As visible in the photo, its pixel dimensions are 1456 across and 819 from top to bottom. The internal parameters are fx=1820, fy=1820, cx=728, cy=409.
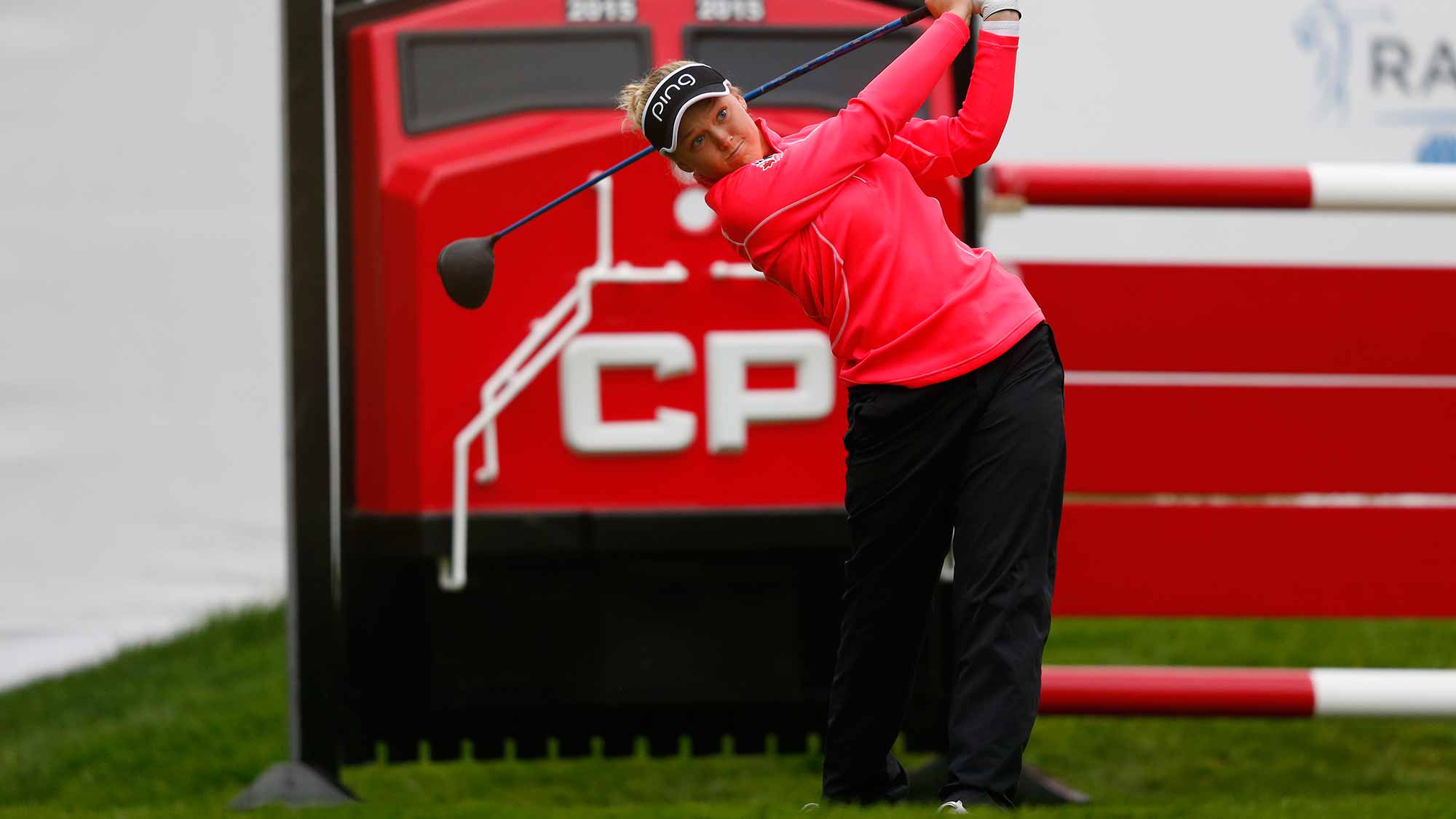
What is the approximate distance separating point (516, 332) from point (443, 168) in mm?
321

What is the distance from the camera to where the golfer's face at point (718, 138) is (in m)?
2.42

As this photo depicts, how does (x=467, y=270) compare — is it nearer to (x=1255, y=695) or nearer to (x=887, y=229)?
(x=887, y=229)

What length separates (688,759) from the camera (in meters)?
3.98

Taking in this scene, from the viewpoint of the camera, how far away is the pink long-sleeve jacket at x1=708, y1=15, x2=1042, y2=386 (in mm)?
2391

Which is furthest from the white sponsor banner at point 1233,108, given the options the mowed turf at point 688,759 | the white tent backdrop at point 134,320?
the white tent backdrop at point 134,320

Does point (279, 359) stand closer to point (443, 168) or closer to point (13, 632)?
point (13, 632)

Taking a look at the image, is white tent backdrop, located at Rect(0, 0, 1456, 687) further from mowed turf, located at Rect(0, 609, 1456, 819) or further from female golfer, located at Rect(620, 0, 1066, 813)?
female golfer, located at Rect(620, 0, 1066, 813)

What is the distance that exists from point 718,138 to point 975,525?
0.63m

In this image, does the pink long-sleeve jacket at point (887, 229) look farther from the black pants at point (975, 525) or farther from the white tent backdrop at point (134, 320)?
the white tent backdrop at point (134, 320)

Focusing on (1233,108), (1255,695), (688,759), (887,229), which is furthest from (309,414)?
(1233,108)

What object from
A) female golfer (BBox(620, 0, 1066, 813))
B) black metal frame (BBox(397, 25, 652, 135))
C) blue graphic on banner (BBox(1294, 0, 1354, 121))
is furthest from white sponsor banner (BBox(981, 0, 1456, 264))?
female golfer (BBox(620, 0, 1066, 813))

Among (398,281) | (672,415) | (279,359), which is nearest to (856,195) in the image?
(672,415)

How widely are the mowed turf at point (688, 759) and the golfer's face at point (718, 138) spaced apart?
104 centimetres

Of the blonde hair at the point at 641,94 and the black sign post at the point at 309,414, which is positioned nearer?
the blonde hair at the point at 641,94
